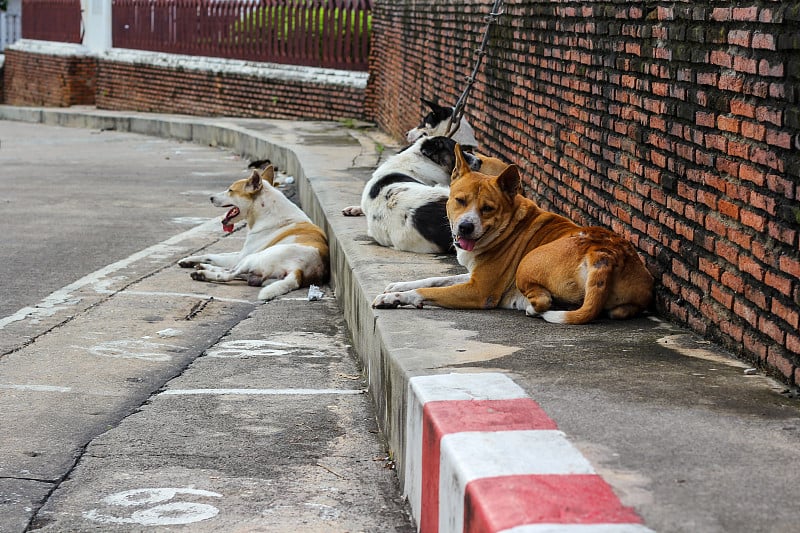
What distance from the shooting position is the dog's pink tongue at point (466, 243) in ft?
21.7

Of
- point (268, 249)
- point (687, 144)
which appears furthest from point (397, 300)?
point (268, 249)

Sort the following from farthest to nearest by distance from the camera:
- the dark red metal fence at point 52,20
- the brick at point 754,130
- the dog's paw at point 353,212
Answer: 1. the dark red metal fence at point 52,20
2. the dog's paw at point 353,212
3. the brick at point 754,130

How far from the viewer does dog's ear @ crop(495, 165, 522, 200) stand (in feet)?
21.6

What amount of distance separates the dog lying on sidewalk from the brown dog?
2757mm

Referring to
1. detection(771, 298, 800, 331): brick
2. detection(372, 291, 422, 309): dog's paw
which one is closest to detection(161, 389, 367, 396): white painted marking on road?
detection(372, 291, 422, 309): dog's paw

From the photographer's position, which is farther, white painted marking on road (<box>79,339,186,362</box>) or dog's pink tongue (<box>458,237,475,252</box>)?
white painted marking on road (<box>79,339,186,362</box>)

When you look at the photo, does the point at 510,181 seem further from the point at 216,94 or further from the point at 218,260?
the point at 216,94

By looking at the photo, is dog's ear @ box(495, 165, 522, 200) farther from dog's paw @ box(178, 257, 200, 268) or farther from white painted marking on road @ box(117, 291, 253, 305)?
dog's paw @ box(178, 257, 200, 268)

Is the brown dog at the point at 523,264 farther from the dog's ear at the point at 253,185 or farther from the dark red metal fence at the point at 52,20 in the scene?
the dark red metal fence at the point at 52,20

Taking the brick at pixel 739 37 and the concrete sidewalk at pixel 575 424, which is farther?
the brick at pixel 739 37

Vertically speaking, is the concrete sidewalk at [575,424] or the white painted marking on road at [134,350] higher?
the concrete sidewalk at [575,424]

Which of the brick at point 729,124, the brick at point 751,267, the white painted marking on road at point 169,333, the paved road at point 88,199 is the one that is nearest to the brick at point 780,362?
→ the brick at point 751,267

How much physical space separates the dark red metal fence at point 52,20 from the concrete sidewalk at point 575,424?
2587cm

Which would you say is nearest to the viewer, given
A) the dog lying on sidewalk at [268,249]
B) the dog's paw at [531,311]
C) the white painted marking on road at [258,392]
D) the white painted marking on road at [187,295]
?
the dog's paw at [531,311]
